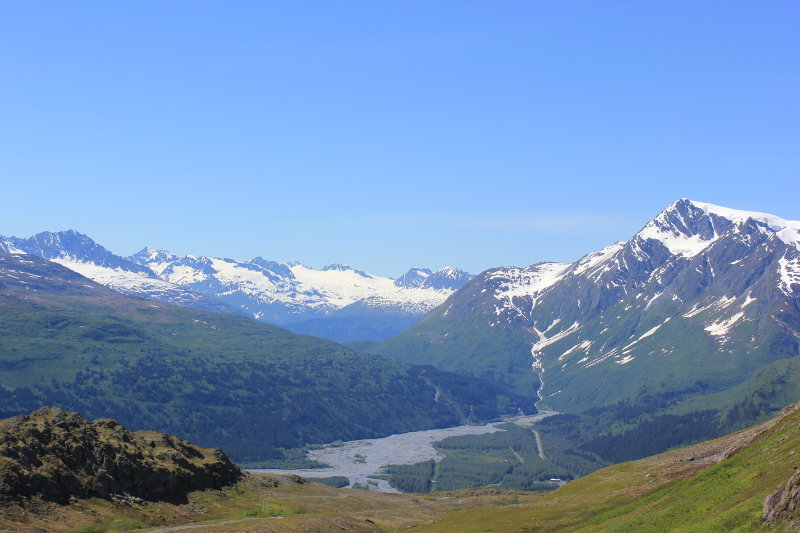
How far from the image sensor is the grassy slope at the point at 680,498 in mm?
67250

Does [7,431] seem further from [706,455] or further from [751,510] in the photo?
[706,455]

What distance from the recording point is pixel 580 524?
98.8 m

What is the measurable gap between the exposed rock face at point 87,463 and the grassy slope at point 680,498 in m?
42.3

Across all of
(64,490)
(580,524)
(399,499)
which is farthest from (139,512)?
(399,499)

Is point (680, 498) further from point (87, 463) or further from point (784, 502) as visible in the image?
point (87, 463)

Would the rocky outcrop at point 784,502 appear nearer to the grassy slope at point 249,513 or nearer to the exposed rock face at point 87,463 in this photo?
the grassy slope at point 249,513

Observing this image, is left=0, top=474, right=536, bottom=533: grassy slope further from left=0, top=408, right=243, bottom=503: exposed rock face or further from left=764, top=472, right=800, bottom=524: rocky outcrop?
left=764, top=472, right=800, bottom=524: rocky outcrop

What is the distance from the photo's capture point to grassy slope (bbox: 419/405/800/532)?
221 ft

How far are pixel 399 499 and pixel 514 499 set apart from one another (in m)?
29.9

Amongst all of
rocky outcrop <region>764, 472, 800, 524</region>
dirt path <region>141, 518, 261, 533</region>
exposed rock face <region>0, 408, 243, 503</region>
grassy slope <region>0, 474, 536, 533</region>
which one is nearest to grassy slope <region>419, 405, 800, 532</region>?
rocky outcrop <region>764, 472, 800, 524</region>

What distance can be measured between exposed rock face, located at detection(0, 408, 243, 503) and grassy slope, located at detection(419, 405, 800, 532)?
4228 cm

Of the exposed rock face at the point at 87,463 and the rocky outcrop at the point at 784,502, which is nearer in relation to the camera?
the rocky outcrop at the point at 784,502

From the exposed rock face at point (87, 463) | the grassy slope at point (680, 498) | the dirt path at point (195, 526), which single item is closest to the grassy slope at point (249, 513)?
the dirt path at point (195, 526)

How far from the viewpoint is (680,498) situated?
84.5 meters
